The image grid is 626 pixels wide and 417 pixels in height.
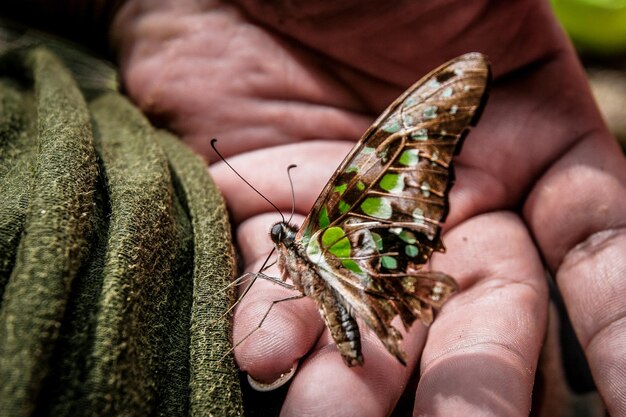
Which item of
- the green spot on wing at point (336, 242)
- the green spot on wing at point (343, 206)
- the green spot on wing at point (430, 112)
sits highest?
the green spot on wing at point (430, 112)

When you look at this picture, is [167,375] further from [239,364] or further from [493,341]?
[493,341]

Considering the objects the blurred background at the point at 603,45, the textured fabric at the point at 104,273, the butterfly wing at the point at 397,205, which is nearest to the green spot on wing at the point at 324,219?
the butterfly wing at the point at 397,205

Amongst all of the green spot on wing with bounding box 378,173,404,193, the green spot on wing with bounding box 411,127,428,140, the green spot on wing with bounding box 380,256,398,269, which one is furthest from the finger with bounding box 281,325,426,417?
the green spot on wing with bounding box 411,127,428,140

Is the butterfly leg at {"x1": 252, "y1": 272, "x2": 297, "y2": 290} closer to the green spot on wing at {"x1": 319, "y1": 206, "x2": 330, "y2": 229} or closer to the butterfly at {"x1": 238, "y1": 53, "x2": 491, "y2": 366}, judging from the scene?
the butterfly at {"x1": 238, "y1": 53, "x2": 491, "y2": 366}

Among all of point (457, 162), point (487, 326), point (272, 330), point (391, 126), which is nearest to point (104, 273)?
point (272, 330)

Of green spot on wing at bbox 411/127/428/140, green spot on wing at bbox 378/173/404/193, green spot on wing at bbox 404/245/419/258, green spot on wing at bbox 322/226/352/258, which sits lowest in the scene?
green spot on wing at bbox 404/245/419/258

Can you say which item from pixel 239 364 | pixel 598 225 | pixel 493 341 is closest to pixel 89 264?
pixel 239 364

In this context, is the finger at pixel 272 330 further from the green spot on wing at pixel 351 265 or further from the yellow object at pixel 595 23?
the yellow object at pixel 595 23
